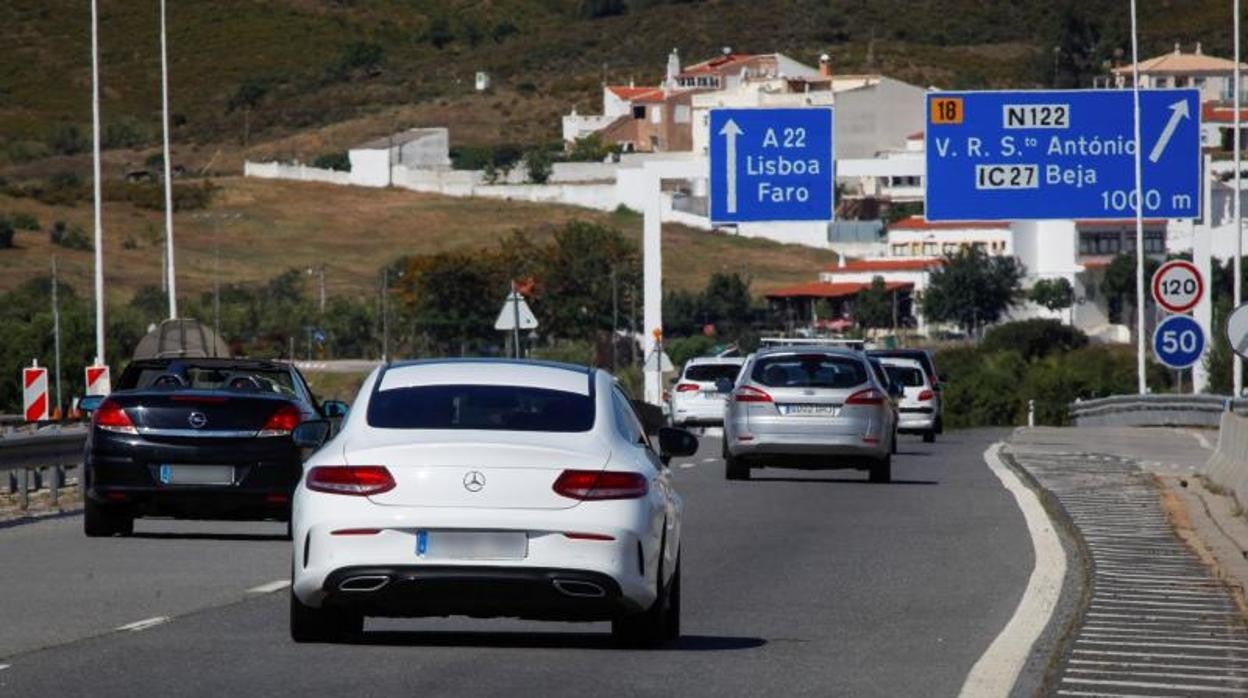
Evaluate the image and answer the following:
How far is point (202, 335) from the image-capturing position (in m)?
40.4

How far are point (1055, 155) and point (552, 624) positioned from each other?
41.2 m

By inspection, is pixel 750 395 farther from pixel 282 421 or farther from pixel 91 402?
pixel 282 421

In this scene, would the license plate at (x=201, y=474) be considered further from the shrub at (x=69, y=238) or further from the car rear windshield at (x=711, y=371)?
the shrub at (x=69, y=238)

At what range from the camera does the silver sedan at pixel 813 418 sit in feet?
107

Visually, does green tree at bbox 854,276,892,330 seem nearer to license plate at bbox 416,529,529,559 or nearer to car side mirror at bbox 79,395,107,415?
car side mirror at bbox 79,395,107,415

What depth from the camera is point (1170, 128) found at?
56250 millimetres

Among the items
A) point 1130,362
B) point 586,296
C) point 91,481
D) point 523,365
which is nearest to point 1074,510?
point 91,481

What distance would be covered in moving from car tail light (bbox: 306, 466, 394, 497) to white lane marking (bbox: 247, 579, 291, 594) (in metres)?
4.02

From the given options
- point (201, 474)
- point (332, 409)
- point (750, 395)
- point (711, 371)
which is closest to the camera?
point (201, 474)

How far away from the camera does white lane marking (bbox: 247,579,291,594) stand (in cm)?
1765

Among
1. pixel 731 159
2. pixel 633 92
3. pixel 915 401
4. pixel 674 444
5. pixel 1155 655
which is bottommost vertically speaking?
pixel 1155 655

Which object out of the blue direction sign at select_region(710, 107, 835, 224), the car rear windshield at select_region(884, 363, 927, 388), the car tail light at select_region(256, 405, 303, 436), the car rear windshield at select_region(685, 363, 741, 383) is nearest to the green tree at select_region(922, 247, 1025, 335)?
the blue direction sign at select_region(710, 107, 835, 224)

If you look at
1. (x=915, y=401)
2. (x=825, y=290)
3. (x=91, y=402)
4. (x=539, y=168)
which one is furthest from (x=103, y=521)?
(x=539, y=168)

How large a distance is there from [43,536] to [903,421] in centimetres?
2754
